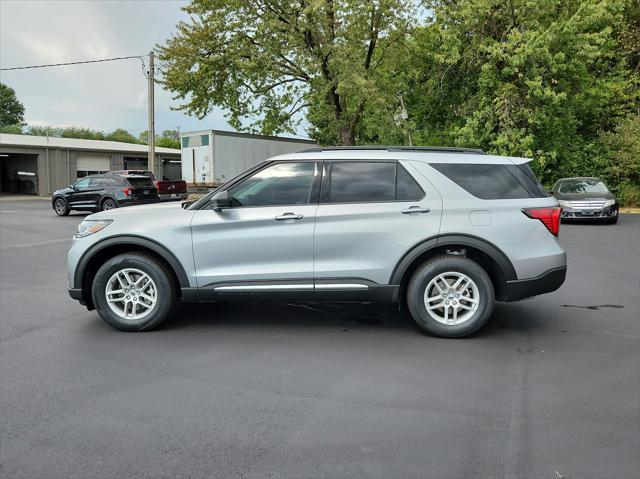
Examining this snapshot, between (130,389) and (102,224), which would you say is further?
(102,224)

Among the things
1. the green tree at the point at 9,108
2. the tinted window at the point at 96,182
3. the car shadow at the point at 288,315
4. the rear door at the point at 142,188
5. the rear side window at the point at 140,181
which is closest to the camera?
the car shadow at the point at 288,315

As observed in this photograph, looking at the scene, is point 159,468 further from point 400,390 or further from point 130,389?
point 400,390

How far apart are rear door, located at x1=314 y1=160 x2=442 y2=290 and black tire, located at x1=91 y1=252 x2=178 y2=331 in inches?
58.2

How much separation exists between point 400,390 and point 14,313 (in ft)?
14.9

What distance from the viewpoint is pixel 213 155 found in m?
21.1

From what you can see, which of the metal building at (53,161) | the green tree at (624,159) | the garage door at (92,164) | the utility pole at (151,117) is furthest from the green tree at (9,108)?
the green tree at (624,159)

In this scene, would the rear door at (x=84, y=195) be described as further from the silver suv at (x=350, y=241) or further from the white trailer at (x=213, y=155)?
the silver suv at (x=350, y=241)

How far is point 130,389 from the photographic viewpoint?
3861 mm

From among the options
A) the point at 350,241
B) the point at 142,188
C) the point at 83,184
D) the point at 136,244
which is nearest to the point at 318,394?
the point at 350,241

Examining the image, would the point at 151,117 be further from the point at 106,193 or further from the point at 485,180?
the point at 485,180

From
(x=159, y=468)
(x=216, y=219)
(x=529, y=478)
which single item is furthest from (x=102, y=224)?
(x=529, y=478)

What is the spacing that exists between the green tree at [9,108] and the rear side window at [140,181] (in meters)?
82.6

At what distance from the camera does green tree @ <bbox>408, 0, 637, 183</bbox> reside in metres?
21.3

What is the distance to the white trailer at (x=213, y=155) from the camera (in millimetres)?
21203
